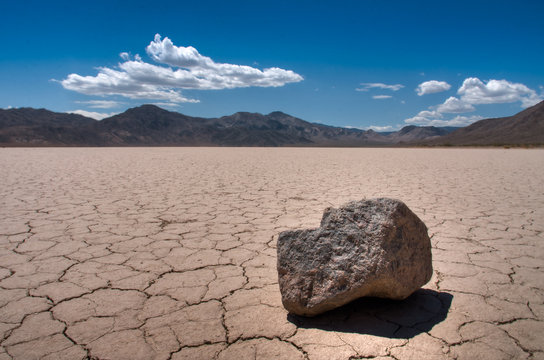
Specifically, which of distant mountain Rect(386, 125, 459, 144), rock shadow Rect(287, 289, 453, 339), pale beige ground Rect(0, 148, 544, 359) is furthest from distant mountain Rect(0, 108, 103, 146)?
distant mountain Rect(386, 125, 459, 144)

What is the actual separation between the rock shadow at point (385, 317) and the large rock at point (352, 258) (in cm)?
8

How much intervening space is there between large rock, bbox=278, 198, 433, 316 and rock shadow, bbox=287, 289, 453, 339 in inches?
3.3

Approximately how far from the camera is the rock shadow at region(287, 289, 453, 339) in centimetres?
167

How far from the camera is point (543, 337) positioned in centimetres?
163

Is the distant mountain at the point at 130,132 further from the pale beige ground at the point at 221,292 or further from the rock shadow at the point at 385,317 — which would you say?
the rock shadow at the point at 385,317

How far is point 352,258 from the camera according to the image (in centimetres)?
168

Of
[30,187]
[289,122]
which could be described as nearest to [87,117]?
[289,122]

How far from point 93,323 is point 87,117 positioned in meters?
142

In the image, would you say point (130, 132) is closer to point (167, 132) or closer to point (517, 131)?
point (167, 132)

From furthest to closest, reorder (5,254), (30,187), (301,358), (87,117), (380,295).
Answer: (87,117), (30,187), (5,254), (380,295), (301,358)

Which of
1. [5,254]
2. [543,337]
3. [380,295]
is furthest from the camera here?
[5,254]

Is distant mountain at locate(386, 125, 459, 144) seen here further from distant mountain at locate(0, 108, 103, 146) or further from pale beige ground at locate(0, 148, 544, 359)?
pale beige ground at locate(0, 148, 544, 359)

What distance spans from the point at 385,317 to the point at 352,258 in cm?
41

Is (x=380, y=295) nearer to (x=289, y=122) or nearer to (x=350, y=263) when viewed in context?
(x=350, y=263)
